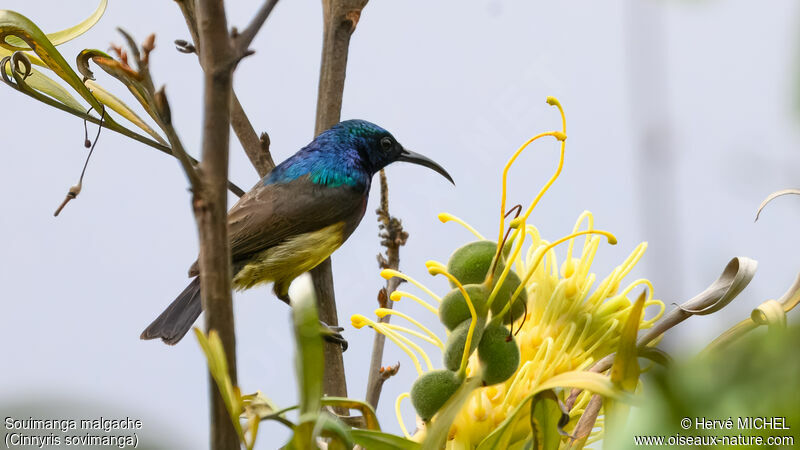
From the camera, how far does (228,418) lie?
0.43 meters

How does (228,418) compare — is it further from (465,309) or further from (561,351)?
(561,351)

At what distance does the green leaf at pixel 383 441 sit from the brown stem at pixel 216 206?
83 millimetres

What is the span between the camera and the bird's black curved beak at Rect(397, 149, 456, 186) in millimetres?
2129

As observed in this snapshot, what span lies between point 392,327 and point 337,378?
30 centimetres

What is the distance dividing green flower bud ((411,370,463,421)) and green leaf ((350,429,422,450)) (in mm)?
107

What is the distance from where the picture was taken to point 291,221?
1.88 m

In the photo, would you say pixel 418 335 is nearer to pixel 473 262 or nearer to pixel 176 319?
pixel 473 262

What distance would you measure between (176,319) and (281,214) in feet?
1.05

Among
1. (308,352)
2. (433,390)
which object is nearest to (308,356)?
(308,352)

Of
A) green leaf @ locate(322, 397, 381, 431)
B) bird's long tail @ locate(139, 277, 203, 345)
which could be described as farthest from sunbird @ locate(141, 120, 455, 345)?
green leaf @ locate(322, 397, 381, 431)

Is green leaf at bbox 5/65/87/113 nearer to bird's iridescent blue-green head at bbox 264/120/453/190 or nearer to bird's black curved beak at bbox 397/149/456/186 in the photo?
bird's iridescent blue-green head at bbox 264/120/453/190

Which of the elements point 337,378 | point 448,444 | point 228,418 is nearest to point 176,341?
point 337,378

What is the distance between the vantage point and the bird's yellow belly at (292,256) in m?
1.84

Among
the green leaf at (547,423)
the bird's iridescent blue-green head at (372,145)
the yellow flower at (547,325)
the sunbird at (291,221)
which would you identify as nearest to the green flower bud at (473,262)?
the yellow flower at (547,325)
